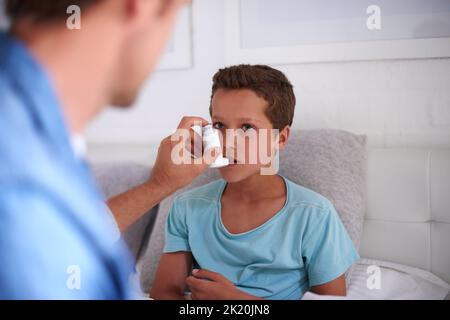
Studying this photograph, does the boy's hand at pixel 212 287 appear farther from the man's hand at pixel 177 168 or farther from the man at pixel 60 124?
the man at pixel 60 124

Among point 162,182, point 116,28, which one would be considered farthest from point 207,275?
point 116,28

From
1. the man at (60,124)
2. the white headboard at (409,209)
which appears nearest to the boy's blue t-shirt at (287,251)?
the white headboard at (409,209)

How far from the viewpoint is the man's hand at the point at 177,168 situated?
0.74m

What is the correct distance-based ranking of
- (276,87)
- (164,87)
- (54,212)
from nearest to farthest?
(54,212) → (276,87) → (164,87)

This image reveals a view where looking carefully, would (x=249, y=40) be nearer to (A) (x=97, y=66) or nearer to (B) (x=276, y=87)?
(B) (x=276, y=87)

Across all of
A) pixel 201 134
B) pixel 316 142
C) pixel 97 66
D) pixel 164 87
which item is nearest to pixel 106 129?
pixel 164 87

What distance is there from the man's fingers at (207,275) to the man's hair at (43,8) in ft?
1.57

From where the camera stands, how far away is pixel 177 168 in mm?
749

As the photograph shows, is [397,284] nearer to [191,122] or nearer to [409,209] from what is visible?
[409,209]

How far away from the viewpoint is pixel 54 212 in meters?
0.33

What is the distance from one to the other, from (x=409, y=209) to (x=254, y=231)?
0.28 metres
